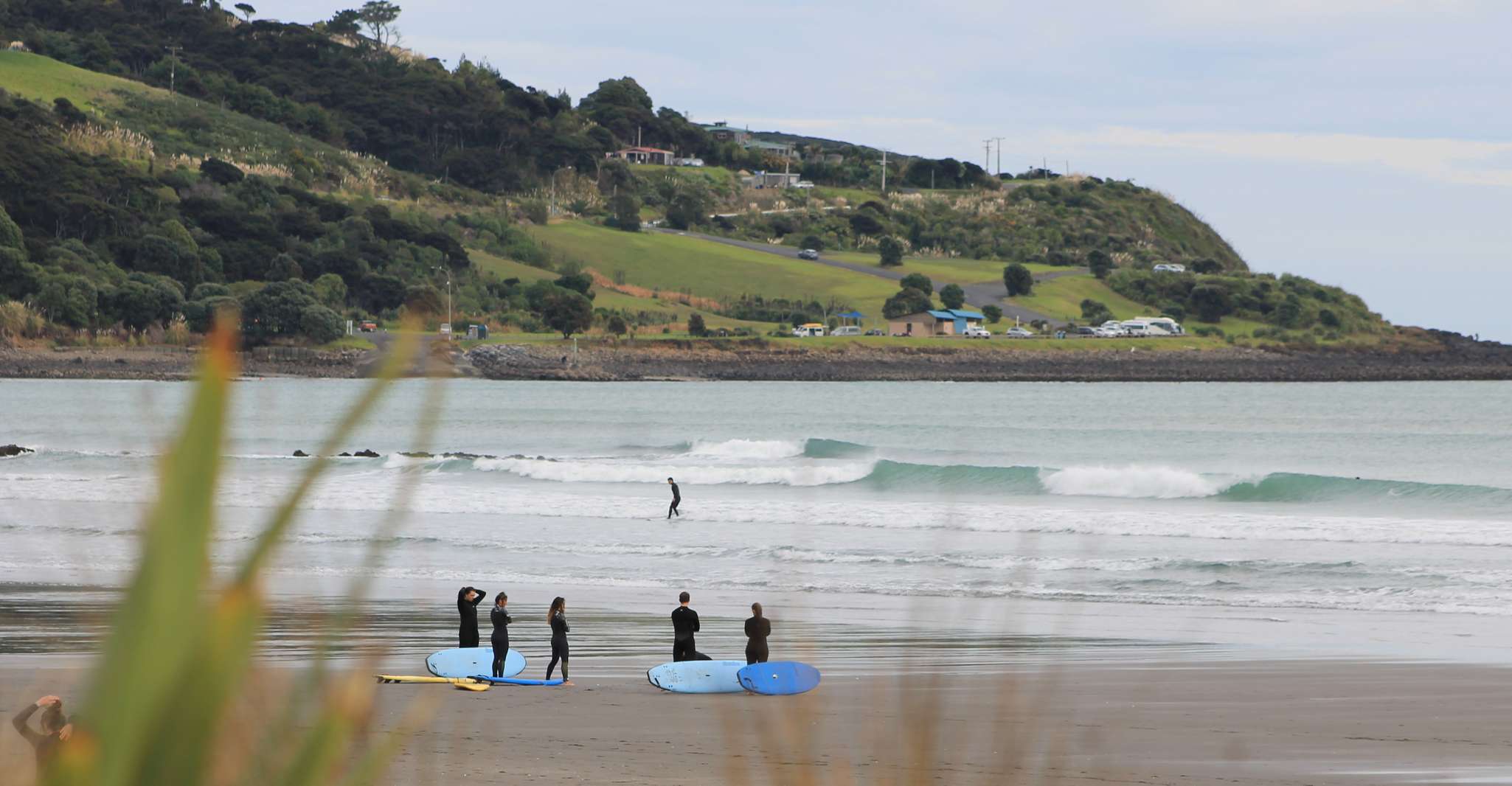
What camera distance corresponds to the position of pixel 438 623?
1609 cm

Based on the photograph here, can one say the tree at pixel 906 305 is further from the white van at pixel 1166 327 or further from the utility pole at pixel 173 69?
the utility pole at pixel 173 69

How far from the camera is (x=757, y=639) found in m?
12.3

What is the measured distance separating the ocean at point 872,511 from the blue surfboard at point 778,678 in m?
0.93

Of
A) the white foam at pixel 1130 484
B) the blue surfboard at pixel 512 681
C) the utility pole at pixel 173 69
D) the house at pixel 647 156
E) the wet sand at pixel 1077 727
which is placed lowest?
the white foam at pixel 1130 484

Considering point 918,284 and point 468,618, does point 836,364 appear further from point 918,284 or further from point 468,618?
point 468,618

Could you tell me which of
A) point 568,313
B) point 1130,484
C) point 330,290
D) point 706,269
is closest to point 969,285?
point 706,269

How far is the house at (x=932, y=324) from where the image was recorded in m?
109

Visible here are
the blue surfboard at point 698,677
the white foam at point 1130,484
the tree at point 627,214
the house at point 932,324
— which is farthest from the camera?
the tree at point 627,214

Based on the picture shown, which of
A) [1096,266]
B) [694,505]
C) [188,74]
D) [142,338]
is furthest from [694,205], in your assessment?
[694,505]

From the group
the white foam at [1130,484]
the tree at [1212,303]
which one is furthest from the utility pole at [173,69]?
the white foam at [1130,484]

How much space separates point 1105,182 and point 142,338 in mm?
105906

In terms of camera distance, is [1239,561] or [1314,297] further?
[1314,297]

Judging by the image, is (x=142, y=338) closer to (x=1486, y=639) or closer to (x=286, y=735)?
(x=1486, y=639)

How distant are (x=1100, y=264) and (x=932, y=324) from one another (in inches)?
1020
